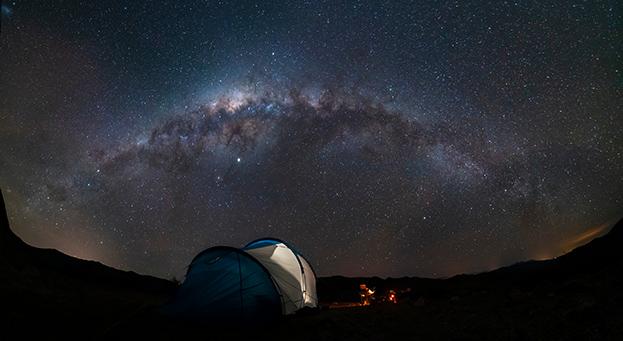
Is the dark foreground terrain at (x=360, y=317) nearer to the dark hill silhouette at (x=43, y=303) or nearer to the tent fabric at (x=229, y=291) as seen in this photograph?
the dark hill silhouette at (x=43, y=303)

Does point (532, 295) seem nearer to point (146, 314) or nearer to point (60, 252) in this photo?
point (146, 314)

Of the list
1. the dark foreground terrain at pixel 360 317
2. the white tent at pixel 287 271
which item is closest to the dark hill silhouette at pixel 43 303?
the dark foreground terrain at pixel 360 317

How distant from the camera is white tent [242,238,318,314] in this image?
9500 mm

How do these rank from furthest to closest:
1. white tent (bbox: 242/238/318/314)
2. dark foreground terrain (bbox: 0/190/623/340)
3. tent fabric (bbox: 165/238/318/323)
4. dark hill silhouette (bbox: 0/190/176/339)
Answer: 1. white tent (bbox: 242/238/318/314)
2. tent fabric (bbox: 165/238/318/323)
3. dark hill silhouette (bbox: 0/190/176/339)
4. dark foreground terrain (bbox: 0/190/623/340)

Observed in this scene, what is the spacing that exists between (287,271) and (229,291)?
8.23 feet

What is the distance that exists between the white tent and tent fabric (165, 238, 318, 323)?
0.17 feet

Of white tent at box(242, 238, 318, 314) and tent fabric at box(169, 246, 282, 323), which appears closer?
tent fabric at box(169, 246, 282, 323)

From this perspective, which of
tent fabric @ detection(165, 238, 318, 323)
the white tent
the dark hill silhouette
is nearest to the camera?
the dark hill silhouette

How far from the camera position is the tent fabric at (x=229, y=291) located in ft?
26.1

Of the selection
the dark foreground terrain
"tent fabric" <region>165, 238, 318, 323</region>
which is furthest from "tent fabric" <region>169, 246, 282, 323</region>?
the dark foreground terrain

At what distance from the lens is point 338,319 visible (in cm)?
810

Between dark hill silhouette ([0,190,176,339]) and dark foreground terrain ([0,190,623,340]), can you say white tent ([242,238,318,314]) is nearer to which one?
dark foreground terrain ([0,190,623,340])

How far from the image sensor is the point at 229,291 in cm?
819

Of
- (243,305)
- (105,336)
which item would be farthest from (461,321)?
(105,336)
